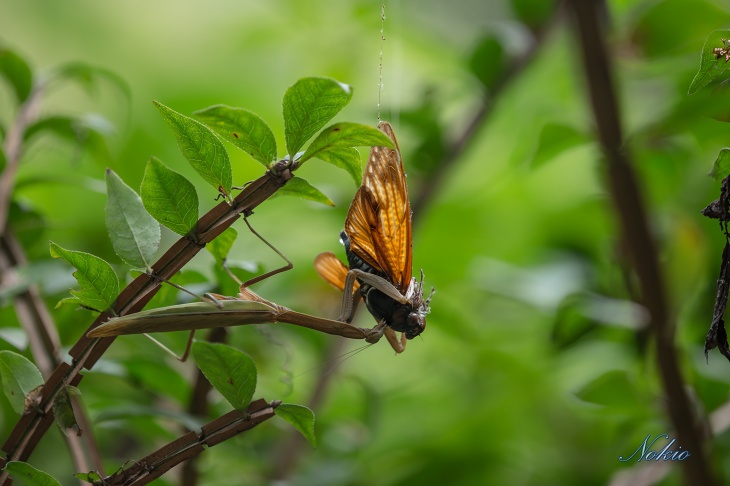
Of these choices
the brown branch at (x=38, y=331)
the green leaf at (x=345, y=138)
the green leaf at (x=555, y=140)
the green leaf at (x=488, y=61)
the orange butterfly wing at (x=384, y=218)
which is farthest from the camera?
the green leaf at (x=488, y=61)

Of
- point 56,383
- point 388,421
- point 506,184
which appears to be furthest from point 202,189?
point 56,383

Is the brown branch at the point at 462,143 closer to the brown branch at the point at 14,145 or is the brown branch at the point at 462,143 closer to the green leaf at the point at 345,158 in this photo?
the brown branch at the point at 14,145

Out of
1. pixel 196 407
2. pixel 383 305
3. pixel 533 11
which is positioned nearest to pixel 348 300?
pixel 383 305

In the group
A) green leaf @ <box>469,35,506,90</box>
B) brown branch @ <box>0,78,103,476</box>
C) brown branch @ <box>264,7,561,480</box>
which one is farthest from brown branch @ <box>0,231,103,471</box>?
green leaf @ <box>469,35,506,90</box>

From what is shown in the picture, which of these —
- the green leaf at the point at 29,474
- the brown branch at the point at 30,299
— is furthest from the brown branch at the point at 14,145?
the green leaf at the point at 29,474

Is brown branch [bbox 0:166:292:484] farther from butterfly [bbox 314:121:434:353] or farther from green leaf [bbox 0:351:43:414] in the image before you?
butterfly [bbox 314:121:434:353]

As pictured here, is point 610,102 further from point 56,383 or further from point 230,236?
point 56,383
